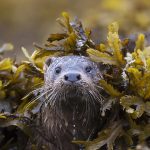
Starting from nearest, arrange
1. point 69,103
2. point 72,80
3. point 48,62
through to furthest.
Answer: point 72,80
point 69,103
point 48,62

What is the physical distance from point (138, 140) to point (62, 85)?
1.91 feet

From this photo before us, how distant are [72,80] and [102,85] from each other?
278 mm

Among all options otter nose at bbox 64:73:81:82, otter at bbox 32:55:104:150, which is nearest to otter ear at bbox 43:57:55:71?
otter at bbox 32:55:104:150

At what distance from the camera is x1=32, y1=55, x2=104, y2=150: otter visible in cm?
461

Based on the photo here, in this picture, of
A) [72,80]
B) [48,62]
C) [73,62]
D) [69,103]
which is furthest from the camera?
[48,62]

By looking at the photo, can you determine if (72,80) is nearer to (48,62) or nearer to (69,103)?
(69,103)

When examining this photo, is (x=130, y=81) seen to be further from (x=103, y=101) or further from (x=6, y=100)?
(x=6, y=100)

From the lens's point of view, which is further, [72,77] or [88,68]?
[88,68]

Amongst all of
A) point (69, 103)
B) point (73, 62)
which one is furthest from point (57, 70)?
point (69, 103)

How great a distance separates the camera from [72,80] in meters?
4.54

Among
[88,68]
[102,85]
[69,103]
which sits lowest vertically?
[69,103]

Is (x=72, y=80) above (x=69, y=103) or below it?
above

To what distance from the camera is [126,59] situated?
482 cm

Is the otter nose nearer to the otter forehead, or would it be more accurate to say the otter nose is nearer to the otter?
the otter
